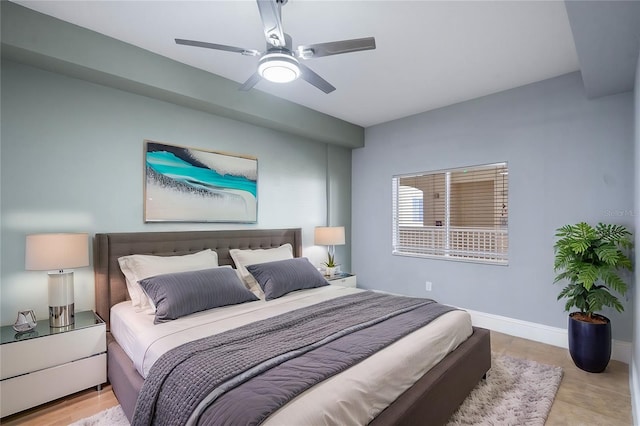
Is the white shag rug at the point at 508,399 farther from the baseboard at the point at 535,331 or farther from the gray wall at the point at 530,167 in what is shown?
the gray wall at the point at 530,167

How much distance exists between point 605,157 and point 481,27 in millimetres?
1822

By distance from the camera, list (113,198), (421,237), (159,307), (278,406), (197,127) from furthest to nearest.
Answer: (421,237) < (197,127) < (113,198) < (159,307) < (278,406)

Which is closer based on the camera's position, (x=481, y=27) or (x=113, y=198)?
(x=481, y=27)

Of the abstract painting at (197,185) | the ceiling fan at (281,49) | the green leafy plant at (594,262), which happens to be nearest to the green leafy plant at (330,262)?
the abstract painting at (197,185)

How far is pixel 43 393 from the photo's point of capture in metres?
2.19

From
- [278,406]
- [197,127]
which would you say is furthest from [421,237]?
[278,406]

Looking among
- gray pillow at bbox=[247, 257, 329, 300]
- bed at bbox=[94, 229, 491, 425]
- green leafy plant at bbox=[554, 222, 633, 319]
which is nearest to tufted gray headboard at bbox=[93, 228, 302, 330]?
bed at bbox=[94, 229, 491, 425]

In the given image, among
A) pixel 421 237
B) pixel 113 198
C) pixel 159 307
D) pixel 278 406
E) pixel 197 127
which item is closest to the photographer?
pixel 278 406

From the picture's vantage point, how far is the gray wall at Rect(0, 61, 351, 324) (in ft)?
7.84

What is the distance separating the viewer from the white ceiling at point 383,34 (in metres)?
2.18

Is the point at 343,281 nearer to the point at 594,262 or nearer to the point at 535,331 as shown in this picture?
the point at 535,331

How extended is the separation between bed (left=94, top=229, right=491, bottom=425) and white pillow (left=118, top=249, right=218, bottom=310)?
0.13 metres

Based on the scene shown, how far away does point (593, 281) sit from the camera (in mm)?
2609

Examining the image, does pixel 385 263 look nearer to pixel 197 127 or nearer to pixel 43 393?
pixel 197 127
